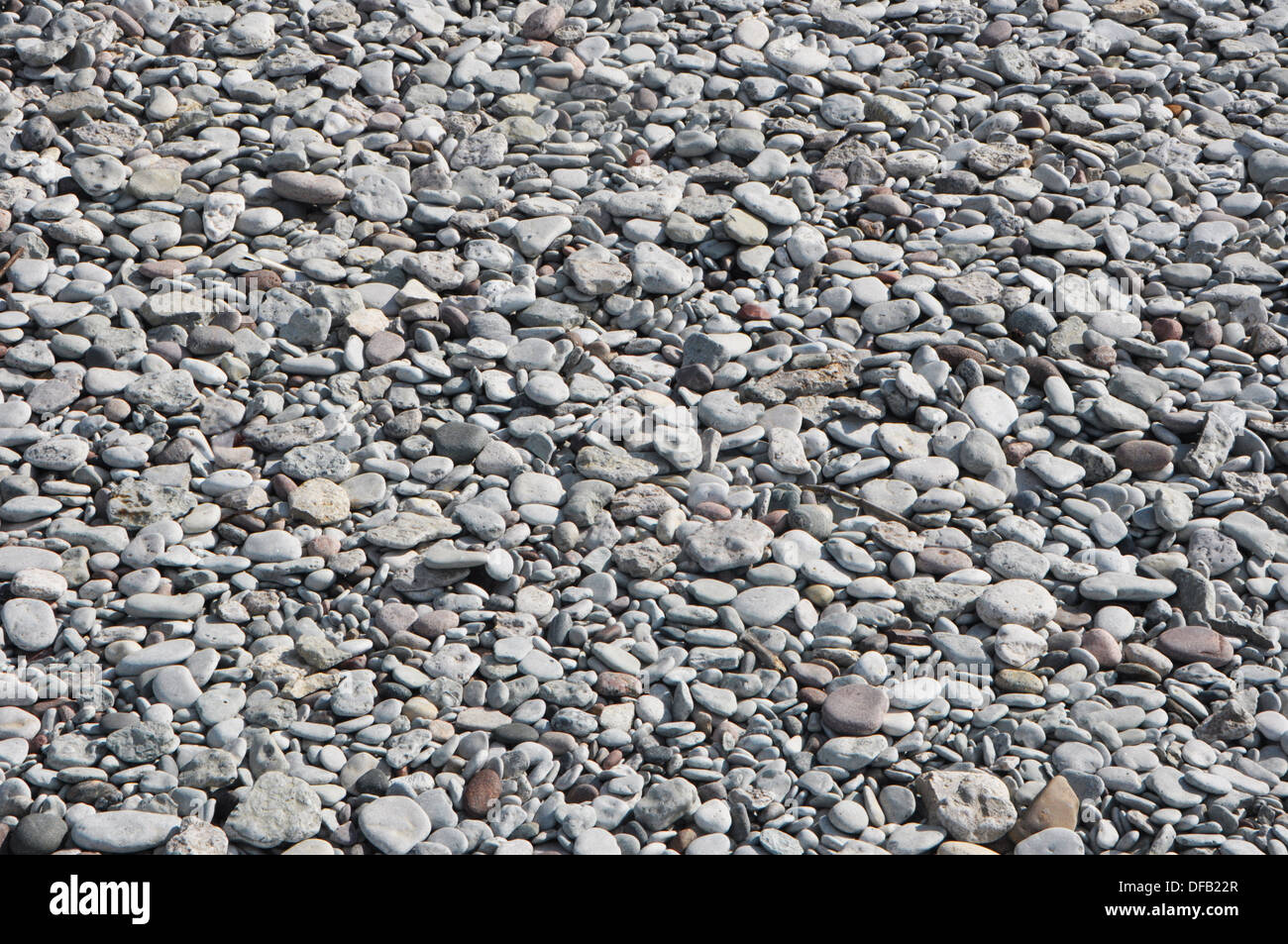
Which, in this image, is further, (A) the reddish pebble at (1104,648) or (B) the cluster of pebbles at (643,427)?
(A) the reddish pebble at (1104,648)

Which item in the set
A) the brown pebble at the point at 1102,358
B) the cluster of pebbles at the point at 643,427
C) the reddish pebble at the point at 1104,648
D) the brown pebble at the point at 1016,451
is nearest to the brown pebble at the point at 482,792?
the cluster of pebbles at the point at 643,427

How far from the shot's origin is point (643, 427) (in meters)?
2.97

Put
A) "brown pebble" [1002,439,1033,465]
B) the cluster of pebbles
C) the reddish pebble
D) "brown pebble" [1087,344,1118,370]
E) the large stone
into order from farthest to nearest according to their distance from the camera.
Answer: "brown pebble" [1087,344,1118,370], "brown pebble" [1002,439,1033,465], the reddish pebble, the cluster of pebbles, the large stone

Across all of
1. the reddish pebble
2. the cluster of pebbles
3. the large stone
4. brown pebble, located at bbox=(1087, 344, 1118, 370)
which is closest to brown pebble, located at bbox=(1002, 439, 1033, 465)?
the cluster of pebbles

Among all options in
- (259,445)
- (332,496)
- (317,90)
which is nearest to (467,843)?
(332,496)

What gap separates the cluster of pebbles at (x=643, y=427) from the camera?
90.9 inches

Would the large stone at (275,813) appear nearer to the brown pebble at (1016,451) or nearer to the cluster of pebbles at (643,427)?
the cluster of pebbles at (643,427)

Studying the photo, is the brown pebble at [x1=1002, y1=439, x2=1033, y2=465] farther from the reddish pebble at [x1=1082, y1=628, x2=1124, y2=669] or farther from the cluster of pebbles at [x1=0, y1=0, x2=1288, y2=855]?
the reddish pebble at [x1=1082, y1=628, x2=1124, y2=669]

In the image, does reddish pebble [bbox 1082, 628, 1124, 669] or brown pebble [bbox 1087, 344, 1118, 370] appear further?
brown pebble [bbox 1087, 344, 1118, 370]

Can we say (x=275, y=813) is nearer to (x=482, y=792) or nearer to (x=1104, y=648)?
(x=482, y=792)

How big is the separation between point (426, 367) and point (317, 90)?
50.2 inches

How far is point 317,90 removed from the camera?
385 centimetres

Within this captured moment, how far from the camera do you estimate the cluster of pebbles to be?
7.57ft

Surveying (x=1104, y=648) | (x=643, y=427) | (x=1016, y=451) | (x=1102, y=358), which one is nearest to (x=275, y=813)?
(x=643, y=427)
